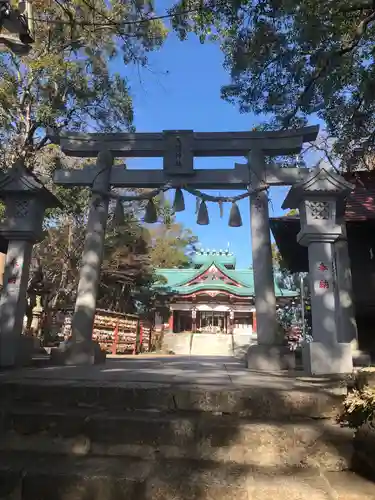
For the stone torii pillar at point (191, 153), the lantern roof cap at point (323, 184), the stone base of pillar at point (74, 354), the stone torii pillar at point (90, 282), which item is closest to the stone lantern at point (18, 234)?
the stone base of pillar at point (74, 354)

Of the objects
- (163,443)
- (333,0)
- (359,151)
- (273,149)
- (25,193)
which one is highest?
(333,0)

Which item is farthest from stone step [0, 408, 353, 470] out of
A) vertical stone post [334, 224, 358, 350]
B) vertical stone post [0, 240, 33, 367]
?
vertical stone post [334, 224, 358, 350]

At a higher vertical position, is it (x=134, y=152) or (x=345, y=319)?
(x=134, y=152)

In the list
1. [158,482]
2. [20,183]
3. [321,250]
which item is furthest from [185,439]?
[20,183]

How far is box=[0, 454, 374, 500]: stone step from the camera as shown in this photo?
94.9 inches

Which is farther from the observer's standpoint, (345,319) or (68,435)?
(345,319)

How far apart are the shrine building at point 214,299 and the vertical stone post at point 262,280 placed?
66.7ft

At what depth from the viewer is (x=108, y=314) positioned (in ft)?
57.6

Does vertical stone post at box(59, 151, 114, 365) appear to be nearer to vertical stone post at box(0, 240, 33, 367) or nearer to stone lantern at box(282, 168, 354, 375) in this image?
vertical stone post at box(0, 240, 33, 367)

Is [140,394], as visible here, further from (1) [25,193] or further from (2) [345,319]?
(2) [345,319]

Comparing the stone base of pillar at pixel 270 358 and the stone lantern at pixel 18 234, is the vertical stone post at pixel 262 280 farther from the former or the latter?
the stone lantern at pixel 18 234

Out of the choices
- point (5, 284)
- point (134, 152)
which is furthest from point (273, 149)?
point (5, 284)

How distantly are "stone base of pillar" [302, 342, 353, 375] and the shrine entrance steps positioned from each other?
1.12 meters

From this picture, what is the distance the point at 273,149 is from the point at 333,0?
2.98 meters
